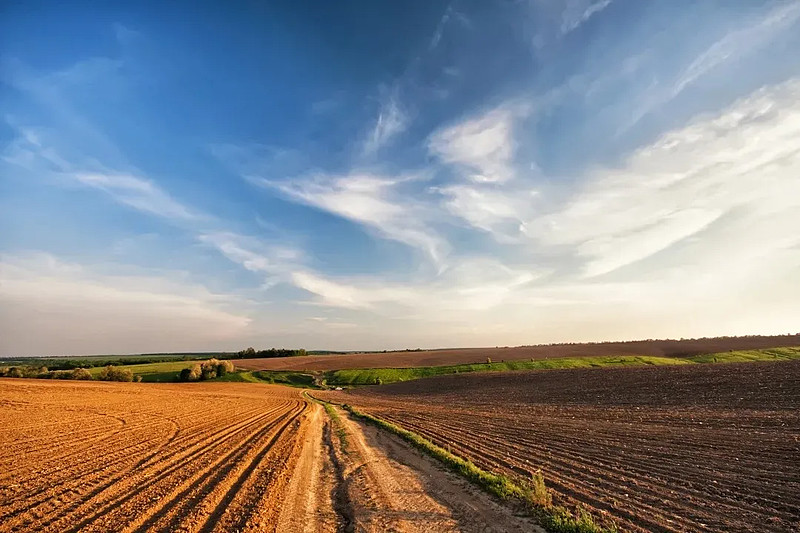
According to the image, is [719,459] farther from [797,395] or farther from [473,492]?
[797,395]

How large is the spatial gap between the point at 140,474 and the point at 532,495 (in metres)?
10.9

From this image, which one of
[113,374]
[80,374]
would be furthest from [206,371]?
[80,374]

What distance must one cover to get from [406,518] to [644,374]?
179 ft

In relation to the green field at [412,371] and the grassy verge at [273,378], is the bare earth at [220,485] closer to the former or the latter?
the green field at [412,371]

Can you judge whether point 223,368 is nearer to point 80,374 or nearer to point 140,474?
point 80,374

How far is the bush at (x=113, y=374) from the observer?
268 ft

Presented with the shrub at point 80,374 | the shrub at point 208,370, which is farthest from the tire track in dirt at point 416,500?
the shrub at point 208,370

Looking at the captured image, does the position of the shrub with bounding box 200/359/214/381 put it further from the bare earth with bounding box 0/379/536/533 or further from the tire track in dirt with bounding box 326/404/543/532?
the tire track in dirt with bounding box 326/404/543/532

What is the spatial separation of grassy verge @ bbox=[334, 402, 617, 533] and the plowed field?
18.3ft

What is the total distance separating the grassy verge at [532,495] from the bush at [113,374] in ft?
293

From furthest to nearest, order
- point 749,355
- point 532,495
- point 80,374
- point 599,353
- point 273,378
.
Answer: point 273,378 → point 599,353 → point 80,374 → point 749,355 → point 532,495

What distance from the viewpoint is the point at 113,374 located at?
82.2 metres

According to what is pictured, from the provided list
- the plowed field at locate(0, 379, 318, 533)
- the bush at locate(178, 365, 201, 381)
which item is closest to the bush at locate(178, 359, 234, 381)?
the bush at locate(178, 365, 201, 381)

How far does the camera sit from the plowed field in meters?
8.48
